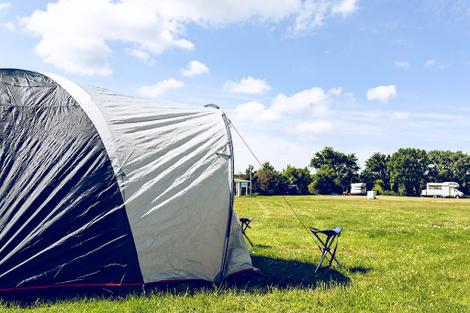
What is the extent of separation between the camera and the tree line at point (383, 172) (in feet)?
248

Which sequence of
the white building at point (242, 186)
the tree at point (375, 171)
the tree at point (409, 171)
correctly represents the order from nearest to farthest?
the white building at point (242, 186) → the tree at point (409, 171) → the tree at point (375, 171)

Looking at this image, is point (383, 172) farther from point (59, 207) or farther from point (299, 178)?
point (59, 207)

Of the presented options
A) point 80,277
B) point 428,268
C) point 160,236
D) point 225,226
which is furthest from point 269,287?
point 428,268

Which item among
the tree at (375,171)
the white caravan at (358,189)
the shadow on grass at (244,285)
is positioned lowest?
the shadow on grass at (244,285)

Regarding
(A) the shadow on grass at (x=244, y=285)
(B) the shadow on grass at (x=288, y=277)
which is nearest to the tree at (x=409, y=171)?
(B) the shadow on grass at (x=288, y=277)

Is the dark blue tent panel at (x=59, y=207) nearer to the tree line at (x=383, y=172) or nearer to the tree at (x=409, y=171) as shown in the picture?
the tree line at (x=383, y=172)

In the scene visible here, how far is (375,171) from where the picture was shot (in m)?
83.6

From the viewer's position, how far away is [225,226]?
22.3 ft

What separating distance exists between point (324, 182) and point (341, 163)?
9110mm

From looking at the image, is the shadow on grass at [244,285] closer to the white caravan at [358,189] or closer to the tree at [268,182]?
the tree at [268,182]

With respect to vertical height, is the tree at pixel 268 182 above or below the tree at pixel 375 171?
below

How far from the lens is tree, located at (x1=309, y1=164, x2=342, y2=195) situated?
75938mm

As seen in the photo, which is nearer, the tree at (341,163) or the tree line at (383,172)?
the tree line at (383,172)

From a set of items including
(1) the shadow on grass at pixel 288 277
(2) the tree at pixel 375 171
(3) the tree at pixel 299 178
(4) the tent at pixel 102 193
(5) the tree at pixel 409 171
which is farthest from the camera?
(2) the tree at pixel 375 171
